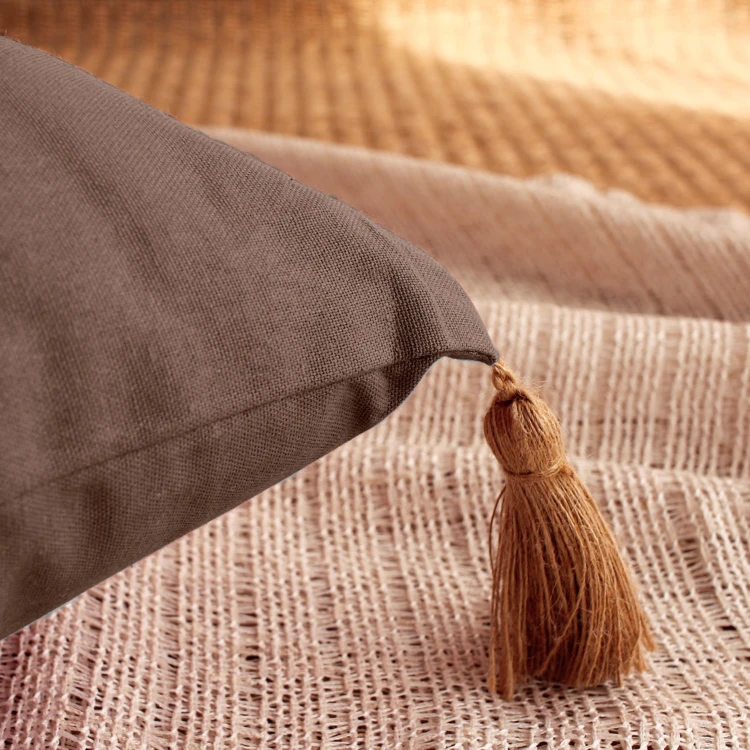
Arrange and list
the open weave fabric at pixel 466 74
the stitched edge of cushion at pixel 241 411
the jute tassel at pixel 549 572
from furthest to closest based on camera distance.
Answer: the open weave fabric at pixel 466 74, the jute tassel at pixel 549 572, the stitched edge of cushion at pixel 241 411

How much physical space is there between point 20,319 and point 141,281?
5 cm

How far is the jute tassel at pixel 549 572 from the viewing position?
443mm

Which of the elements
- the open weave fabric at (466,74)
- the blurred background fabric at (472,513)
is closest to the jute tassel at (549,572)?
the blurred background fabric at (472,513)

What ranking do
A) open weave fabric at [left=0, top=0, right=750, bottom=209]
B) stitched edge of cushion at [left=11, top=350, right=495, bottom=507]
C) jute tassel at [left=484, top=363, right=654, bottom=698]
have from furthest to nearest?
open weave fabric at [left=0, top=0, right=750, bottom=209] → jute tassel at [left=484, top=363, right=654, bottom=698] → stitched edge of cushion at [left=11, top=350, right=495, bottom=507]

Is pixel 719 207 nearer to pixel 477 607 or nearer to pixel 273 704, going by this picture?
pixel 477 607

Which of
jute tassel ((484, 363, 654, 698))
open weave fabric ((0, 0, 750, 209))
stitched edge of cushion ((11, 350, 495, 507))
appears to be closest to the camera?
stitched edge of cushion ((11, 350, 495, 507))

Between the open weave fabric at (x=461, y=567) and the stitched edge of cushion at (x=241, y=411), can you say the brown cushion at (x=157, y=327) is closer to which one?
the stitched edge of cushion at (x=241, y=411)

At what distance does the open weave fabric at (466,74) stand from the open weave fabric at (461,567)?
0.31 m

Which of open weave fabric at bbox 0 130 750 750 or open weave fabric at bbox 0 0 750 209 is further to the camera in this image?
open weave fabric at bbox 0 0 750 209

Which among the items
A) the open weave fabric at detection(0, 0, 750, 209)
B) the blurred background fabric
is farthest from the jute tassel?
the open weave fabric at detection(0, 0, 750, 209)

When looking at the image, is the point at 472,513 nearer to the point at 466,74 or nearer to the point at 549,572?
the point at 549,572

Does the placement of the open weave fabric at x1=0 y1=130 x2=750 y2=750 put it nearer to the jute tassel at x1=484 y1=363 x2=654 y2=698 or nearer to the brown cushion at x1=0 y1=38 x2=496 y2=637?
the jute tassel at x1=484 y1=363 x2=654 y2=698

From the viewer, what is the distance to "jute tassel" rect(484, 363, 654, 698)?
443 millimetres

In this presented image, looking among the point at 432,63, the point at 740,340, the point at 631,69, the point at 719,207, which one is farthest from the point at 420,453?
the point at 631,69
